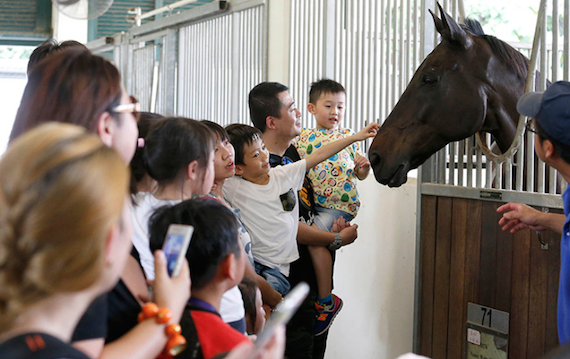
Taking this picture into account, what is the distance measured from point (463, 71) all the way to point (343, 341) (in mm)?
1688

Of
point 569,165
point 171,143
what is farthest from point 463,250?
point 171,143

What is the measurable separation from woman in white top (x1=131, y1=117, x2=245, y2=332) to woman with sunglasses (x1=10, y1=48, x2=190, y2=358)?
39 cm

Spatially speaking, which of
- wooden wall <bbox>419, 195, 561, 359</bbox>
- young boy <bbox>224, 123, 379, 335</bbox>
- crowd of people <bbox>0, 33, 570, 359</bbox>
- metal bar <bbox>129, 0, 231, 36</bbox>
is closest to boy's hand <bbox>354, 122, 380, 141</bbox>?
crowd of people <bbox>0, 33, 570, 359</bbox>

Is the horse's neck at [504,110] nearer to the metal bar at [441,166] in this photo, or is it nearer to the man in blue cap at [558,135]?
the metal bar at [441,166]

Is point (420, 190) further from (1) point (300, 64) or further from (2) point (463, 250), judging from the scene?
(1) point (300, 64)

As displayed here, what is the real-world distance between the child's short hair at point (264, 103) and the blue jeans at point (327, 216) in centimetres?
46

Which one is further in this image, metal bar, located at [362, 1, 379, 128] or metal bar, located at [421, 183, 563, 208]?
metal bar, located at [362, 1, 379, 128]

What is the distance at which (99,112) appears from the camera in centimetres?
98

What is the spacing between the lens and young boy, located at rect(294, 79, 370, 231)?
8.42ft

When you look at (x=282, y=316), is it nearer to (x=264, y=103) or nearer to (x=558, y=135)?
(x=558, y=135)

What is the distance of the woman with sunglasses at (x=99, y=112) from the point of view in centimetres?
93

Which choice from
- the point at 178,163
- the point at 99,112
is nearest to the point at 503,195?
the point at 178,163

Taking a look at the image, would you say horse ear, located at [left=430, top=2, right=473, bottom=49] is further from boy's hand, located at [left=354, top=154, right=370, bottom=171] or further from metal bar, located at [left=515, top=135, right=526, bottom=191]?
boy's hand, located at [left=354, top=154, right=370, bottom=171]

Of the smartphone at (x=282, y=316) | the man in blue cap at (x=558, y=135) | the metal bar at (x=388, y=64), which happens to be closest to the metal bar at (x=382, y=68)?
the metal bar at (x=388, y=64)
